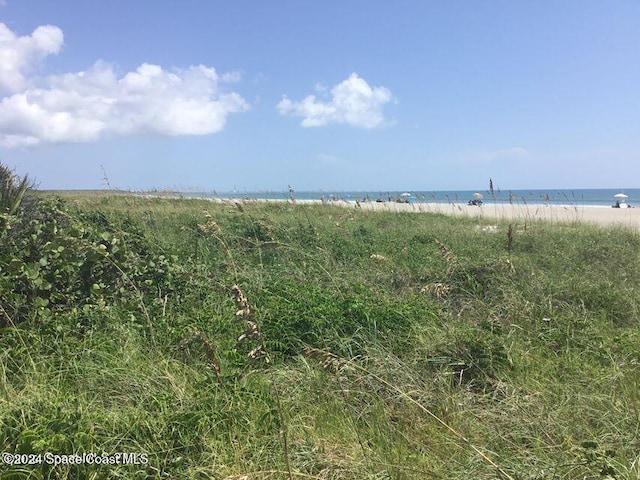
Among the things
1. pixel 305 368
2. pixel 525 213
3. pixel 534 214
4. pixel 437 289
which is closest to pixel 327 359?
pixel 305 368

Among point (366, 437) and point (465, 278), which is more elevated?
point (465, 278)

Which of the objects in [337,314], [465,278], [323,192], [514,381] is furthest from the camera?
[323,192]

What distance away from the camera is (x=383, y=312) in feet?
12.9

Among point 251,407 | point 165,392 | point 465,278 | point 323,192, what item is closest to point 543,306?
point 465,278

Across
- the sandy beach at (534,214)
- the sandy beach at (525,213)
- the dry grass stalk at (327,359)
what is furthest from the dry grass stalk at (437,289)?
the sandy beach at (534,214)

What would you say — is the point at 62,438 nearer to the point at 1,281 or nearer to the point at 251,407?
the point at 251,407

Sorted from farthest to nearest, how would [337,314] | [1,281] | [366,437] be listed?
[337,314], [1,281], [366,437]

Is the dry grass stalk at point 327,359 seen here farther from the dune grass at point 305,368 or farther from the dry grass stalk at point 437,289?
the dry grass stalk at point 437,289

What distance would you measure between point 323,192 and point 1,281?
39.6 feet

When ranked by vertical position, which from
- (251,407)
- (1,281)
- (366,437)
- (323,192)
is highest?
(323,192)

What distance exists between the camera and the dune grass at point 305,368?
7.16ft

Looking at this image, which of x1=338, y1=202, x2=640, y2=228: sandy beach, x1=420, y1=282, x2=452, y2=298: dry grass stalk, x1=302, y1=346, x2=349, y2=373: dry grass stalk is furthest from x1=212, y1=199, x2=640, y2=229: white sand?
x1=302, y1=346, x2=349, y2=373: dry grass stalk

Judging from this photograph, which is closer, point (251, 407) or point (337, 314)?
point (251, 407)

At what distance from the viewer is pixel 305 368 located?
315cm
